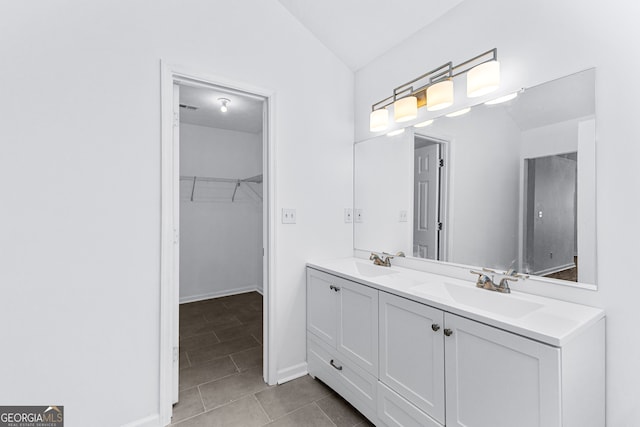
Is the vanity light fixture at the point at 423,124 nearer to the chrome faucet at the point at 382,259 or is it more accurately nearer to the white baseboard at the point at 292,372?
the chrome faucet at the point at 382,259

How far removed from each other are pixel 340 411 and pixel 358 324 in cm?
57

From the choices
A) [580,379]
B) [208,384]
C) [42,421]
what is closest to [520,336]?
[580,379]

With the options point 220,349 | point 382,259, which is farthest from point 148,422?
point 382,259

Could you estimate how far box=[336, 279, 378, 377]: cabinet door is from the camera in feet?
5.34

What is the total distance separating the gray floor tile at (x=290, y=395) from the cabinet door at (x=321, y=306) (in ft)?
1.14

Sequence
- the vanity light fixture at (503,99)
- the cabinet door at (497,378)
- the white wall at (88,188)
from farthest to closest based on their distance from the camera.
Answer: the vanity light fixture at (503,99), the white wall at (88,188), the cabinet door at (497,378)

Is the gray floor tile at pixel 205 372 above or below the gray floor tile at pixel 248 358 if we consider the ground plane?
below

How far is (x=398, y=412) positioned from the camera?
1.47 metres

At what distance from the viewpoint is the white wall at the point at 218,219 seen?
392 centimetres

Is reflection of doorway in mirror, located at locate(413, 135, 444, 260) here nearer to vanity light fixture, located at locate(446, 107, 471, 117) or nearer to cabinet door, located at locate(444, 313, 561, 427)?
vanity light fixture, located at locate(446, 107, 471, 117)

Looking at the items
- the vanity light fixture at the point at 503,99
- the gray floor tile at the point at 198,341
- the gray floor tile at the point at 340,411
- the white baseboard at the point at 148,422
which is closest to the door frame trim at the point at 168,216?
the white baseboard at the point at 148,422

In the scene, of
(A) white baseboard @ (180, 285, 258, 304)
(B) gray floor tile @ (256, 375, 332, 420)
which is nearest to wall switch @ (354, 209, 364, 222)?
(B) gray floor tile @ (256, 375, 332, 420)

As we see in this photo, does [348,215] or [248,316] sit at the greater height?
[348,215]

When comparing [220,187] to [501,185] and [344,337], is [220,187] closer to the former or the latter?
[344,337]
